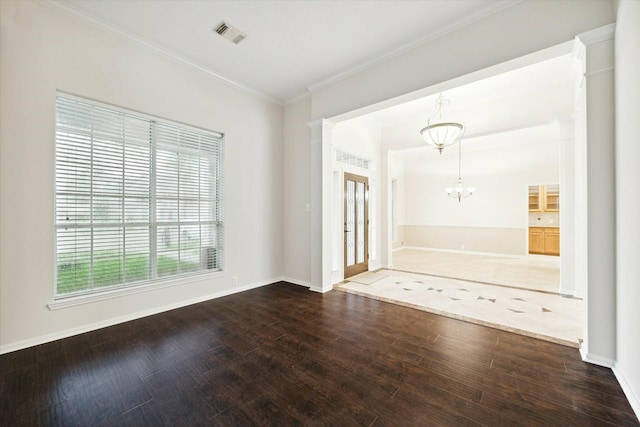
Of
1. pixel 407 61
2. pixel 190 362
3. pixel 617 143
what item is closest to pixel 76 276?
pixel 190 362

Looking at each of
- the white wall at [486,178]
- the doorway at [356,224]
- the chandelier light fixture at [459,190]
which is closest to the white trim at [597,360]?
the doorway at [356,224]

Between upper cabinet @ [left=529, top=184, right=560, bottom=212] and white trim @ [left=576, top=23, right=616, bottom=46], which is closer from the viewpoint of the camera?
white trim @ [left=576, top=23, right=616, bottom=46]

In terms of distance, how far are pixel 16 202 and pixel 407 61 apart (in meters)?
4.55

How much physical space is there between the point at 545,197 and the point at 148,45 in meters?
10.9

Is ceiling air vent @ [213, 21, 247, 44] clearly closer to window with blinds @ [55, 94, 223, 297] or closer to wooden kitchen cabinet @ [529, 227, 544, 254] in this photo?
window with blinds @ [55, 94, 223, 297]

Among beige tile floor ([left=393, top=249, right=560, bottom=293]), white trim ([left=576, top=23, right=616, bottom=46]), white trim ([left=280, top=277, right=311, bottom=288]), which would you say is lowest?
beige tile floor ([left=393, top=249, right=560, bottom=293])

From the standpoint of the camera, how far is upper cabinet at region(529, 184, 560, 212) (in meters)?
8.27

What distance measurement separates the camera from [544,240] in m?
8.30

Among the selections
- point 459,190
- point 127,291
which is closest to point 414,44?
point 127,291

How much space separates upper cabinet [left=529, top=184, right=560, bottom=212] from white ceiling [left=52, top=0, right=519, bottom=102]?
778 centimetres

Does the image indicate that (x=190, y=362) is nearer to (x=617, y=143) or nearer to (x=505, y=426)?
(x=505, y=426)

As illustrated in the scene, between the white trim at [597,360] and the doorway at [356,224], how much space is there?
342 centimetres

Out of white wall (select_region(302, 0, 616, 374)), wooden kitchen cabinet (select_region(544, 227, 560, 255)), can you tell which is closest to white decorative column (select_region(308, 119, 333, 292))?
white wall (select_region(302, 0, 616, 374))

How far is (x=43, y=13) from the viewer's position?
8.46 ft
